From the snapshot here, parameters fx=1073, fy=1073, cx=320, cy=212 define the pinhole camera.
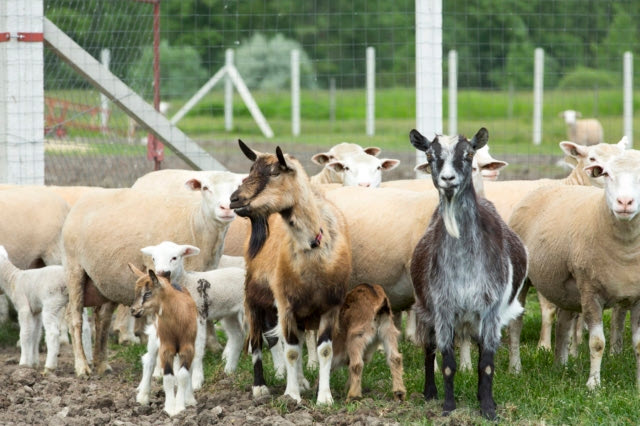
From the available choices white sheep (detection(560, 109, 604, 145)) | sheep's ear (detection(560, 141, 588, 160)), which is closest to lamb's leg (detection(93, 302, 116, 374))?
sheep's ear (detection(560, 141, 588, 160))

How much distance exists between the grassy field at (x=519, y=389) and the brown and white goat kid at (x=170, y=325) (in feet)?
2.05

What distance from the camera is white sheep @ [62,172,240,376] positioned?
27.2ft

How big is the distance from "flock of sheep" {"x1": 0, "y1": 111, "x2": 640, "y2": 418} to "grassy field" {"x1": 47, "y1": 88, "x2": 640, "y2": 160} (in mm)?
13763

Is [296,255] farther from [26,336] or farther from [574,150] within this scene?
[574,150]

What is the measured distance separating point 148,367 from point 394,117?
19.0m

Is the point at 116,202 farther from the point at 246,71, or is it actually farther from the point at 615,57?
the point at 246,71

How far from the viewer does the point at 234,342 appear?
8156 mm

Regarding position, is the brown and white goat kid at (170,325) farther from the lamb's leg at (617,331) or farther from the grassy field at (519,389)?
the lamb's leg at (617,331)

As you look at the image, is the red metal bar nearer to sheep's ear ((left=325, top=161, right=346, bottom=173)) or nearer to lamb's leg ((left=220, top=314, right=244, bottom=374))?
sheep's ear ((left=325, top=161, right=346, bottom=173))

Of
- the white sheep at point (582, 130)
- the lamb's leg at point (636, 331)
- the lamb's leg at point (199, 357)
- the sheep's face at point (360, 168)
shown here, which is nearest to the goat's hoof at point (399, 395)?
the lamb's leg at point (199, 357)

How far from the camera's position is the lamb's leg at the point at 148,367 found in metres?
7.24

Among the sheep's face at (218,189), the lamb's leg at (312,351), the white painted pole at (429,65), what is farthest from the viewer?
the white painted pole at (429,65)

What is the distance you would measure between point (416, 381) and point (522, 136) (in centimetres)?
1837

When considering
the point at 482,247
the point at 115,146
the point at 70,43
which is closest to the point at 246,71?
the point at 115,146
